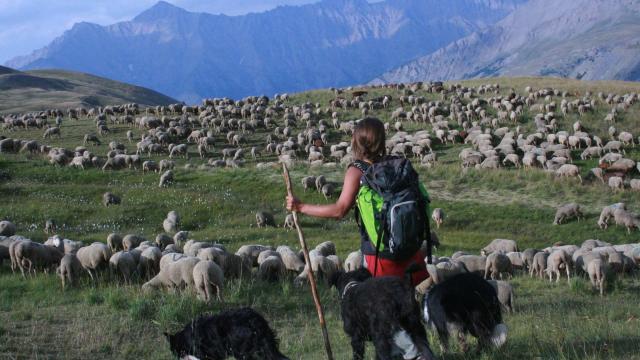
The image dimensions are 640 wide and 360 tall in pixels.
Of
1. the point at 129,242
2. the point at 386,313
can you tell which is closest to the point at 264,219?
the point at 129,242

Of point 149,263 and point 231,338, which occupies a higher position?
point 231,338

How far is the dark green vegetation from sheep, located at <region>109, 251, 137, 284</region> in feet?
1.83

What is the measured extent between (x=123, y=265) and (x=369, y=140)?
10.7m

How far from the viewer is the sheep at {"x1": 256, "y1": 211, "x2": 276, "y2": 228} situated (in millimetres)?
25864

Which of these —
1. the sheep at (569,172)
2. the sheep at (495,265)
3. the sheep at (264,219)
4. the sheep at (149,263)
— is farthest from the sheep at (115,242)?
the sheep at (569,172)

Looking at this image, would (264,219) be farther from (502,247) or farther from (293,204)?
(293,204)

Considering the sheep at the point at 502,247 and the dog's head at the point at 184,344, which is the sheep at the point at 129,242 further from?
the dog's head at the point at 184,344

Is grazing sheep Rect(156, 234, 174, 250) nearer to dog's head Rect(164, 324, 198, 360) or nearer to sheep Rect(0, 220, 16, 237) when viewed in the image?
sheep Rect(0, 220, 16, 237)

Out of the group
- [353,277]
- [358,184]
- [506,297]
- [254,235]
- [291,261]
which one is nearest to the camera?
[358,184]

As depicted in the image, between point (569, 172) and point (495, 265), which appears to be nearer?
point (495, 265)

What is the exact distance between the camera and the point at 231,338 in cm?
716

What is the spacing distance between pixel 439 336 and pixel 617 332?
265 cm

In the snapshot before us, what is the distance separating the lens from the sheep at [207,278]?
12734mm

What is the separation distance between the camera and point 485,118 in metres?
48.5
